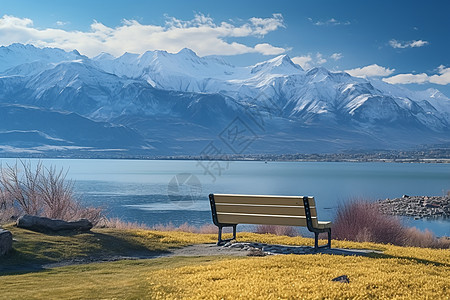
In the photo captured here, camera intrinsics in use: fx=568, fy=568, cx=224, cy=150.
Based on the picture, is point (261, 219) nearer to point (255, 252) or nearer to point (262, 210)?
point (262, 210)

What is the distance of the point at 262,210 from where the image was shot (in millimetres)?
13703

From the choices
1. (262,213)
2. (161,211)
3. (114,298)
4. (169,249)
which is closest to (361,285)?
(114,298)

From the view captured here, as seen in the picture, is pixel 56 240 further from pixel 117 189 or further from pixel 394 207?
pixel 117 189

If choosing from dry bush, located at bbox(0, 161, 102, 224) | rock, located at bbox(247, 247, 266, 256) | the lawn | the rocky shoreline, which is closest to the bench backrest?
rock, located at bbox(247, 247, 266, 256)

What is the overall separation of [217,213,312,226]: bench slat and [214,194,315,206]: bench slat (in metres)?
0.34

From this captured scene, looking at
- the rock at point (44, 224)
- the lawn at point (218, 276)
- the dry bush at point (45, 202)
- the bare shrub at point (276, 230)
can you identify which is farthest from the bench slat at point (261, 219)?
the bare shrub at point (276, 230)

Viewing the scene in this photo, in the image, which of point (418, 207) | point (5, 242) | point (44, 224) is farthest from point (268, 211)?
point (418, 207)

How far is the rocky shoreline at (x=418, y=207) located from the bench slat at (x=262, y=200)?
3959 centimetres

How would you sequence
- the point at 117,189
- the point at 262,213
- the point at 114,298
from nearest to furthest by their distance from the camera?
the point at 114,298 < the point at 262,213 < the point at 117,189

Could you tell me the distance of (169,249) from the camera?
580 inches

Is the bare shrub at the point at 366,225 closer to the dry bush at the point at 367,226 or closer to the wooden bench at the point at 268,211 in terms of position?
the dry bush at the point at 367,226

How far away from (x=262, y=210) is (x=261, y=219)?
0.22 metres

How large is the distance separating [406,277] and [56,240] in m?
8.40

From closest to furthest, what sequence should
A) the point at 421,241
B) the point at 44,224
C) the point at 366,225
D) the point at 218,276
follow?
the point at 218,276 → the point at 44,224 → the point at 366,225 → the point at 421,241
